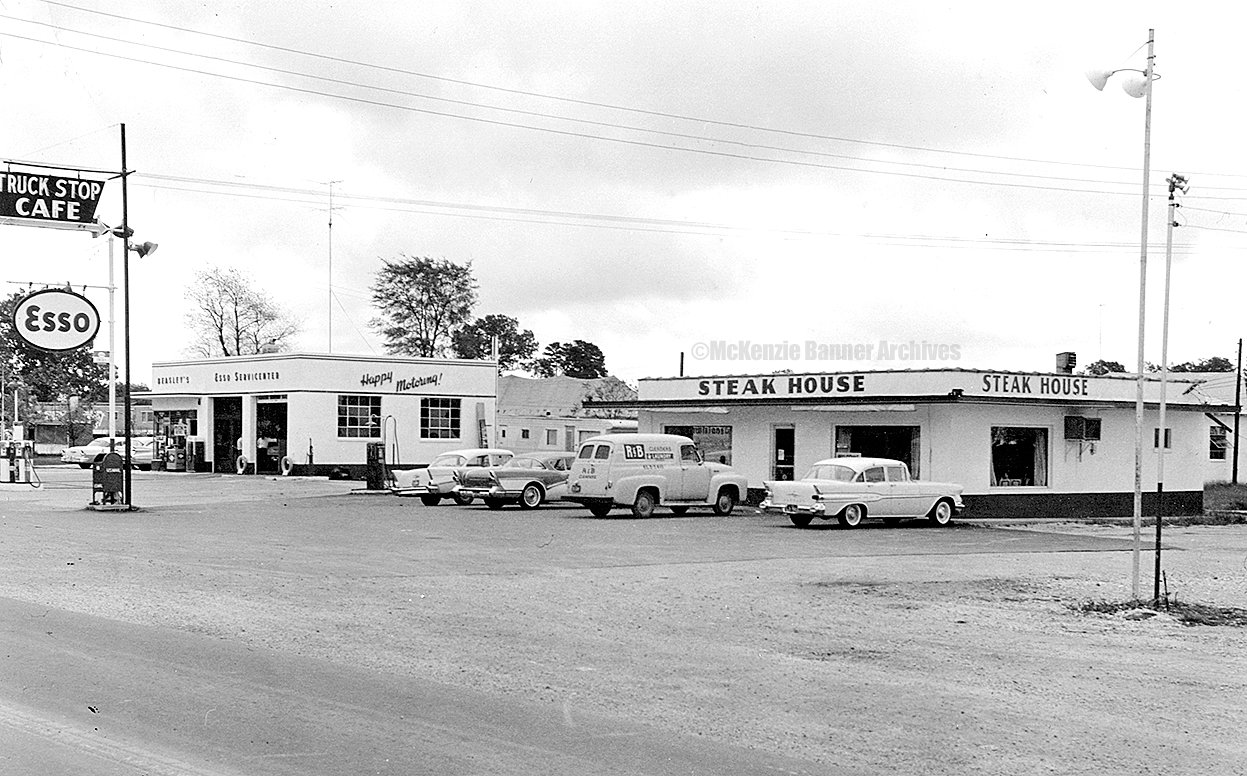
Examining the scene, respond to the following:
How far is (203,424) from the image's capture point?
53.7m

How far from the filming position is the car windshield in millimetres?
26281

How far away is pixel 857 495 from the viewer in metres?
26.1

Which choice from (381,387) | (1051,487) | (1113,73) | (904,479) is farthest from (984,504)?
(381,387)

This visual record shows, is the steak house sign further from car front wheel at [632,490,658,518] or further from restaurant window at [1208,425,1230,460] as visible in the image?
restaurant window at [1208,425,1230,460]

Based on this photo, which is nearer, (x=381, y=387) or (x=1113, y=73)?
(x=1113, y=73)

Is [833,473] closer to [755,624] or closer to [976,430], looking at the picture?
[976,430]

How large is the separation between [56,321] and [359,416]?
2698cm

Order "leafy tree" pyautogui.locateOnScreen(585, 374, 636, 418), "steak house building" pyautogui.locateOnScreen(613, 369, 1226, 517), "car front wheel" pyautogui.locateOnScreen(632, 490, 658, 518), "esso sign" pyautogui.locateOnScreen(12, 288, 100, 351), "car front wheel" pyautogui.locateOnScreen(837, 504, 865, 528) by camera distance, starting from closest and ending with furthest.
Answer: "esso sign" pyautogui.locateOnScreen(12, 288, 100, 351)
"car front wheel" pyautogui.locateOnScreen(837, 504, 865, 528)
"car front wheel" pyautogui.locateOnScreen(632, 490, 658, 518)
"steak house building" pyautogui.locateOnScreen(613, 369, 1226, 517)
"leafy tree" pyautogui.locateOnScreen(585, 374, 636, 418)

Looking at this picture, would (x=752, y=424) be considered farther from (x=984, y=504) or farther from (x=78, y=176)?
(x=78, y=176)

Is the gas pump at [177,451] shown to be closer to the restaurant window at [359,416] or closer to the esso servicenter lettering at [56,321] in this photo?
the restaurant window at [359,416]

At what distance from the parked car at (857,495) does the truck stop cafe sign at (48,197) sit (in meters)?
16.0

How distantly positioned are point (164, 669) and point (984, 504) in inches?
994

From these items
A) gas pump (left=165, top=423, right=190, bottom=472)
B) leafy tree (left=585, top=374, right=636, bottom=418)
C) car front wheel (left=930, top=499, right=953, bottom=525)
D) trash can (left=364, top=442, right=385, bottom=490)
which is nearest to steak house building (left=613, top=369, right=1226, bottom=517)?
car front wheel (left=930, top=499, right=953, bottom=525)

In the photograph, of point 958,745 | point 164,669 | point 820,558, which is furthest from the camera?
point 820,558
